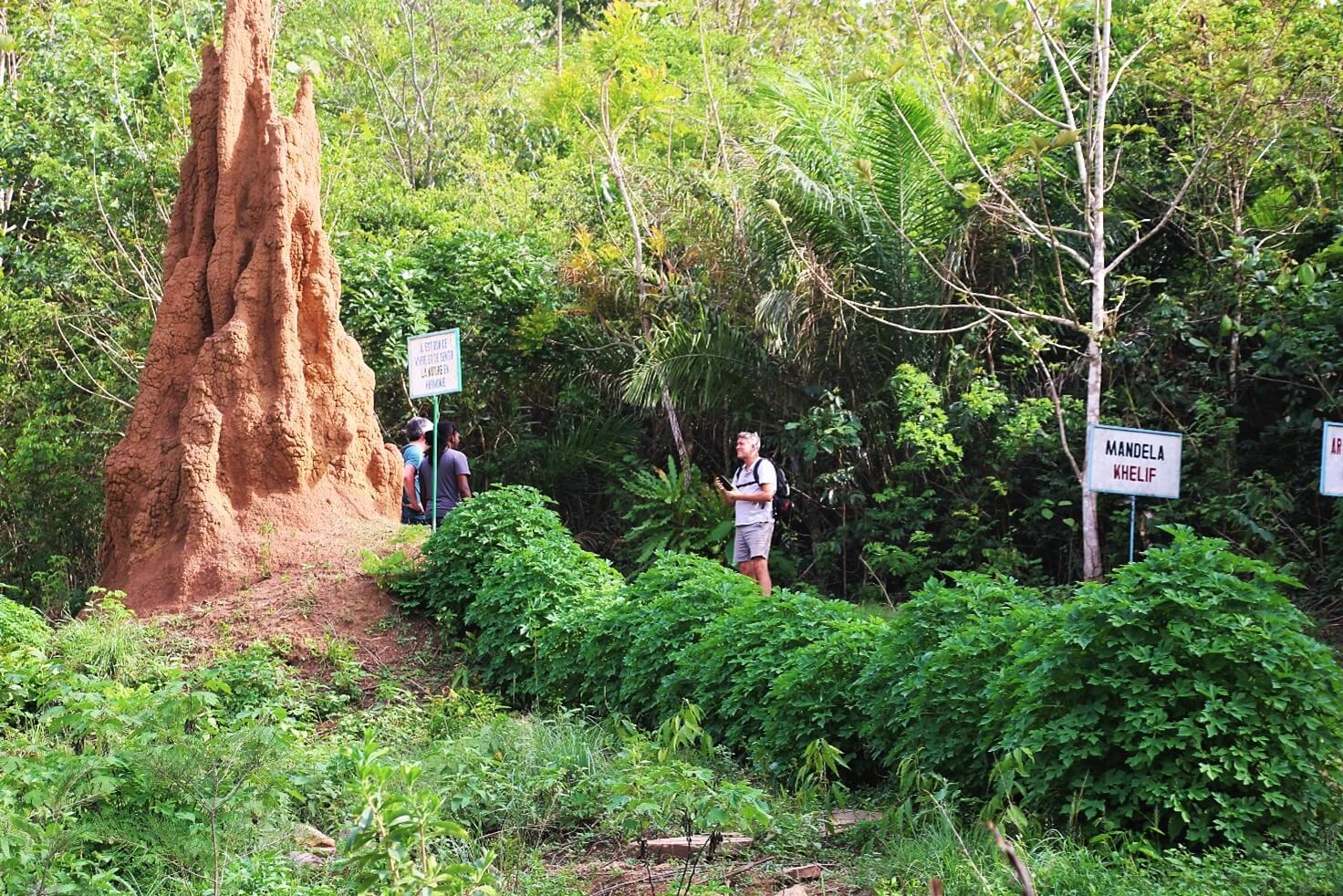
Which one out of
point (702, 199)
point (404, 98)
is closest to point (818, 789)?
point (702, 199)

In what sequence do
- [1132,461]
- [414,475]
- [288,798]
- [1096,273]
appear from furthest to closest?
1. [414,475]
2. [1096,273]
3. [1132,461]
4. [288,798]

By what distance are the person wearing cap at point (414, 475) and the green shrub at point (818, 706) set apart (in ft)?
20.0

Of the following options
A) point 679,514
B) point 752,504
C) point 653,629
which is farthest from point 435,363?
point 679,514

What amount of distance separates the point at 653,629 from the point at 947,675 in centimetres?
246

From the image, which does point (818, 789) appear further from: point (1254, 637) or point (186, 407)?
point (186, 407)

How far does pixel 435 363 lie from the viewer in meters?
11.3

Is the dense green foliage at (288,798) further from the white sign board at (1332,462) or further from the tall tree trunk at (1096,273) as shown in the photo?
the tall tree trunk at (1096,273)

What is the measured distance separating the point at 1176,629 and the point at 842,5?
554 inches

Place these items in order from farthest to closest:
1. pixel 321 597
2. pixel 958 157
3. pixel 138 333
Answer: pixel 138 333
pixel 958 157
pixel 321 597

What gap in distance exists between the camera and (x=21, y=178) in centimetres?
1786

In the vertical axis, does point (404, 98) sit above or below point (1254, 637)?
above

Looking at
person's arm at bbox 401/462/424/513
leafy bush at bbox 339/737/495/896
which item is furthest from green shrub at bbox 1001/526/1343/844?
person's arm at bbox 401/462/424/513

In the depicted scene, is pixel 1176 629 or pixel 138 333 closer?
pixel 1176 629

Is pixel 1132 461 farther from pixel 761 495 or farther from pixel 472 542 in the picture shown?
pixel 472 542
